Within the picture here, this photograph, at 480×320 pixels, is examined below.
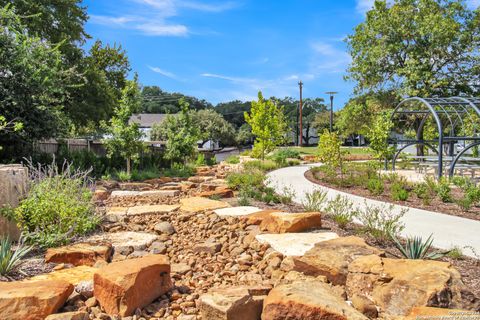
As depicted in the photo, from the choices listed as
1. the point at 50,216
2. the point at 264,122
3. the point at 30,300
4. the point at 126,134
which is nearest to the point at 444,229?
the point at 30,300

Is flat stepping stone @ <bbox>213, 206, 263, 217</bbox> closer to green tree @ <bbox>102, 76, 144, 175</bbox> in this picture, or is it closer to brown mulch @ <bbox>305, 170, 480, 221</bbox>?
brown mulch @ <bbox>305, 170, 480, 221</bbox>

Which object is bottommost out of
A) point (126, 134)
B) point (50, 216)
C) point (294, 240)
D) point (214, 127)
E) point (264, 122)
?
point (294, 240)

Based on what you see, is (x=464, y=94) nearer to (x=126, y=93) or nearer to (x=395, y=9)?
(x=395, y=9)

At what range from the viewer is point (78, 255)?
157 inches

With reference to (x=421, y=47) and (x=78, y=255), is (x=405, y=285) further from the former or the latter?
(x=421, y=47)

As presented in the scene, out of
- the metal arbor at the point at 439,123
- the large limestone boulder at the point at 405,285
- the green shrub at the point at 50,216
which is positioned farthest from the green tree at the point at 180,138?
the large limestone boulder at the point at 405,285

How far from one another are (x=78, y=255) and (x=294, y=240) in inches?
94.7

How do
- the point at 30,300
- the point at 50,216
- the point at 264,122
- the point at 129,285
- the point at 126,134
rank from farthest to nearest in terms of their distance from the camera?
the point at 264,122, the point at 126,134, the point at 50,216, the point at 129,285, the point at 30,300

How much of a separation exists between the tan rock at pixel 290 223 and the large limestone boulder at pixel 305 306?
1.95 metres

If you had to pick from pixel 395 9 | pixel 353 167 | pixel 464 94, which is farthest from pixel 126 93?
pixel 464 94

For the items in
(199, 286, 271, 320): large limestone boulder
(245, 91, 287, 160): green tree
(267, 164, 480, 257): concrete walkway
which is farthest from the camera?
(245, 91, 287, 160): green tree

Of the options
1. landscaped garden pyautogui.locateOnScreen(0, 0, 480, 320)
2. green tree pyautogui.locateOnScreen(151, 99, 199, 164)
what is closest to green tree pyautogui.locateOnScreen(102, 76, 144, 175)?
landscaped garden pyautogui.locateOnScreen(0, 0, 480, 320)

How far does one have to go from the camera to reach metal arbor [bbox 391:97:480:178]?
39.3ft

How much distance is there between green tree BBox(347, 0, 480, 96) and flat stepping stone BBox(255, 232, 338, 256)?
17249 mm
